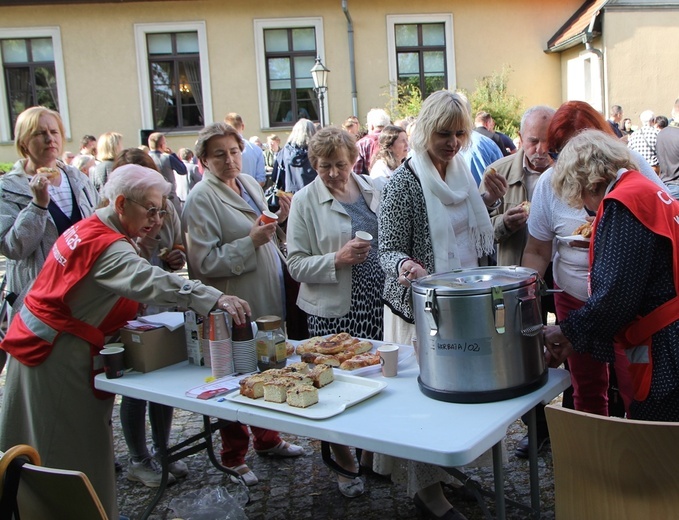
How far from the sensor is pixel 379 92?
15.8m

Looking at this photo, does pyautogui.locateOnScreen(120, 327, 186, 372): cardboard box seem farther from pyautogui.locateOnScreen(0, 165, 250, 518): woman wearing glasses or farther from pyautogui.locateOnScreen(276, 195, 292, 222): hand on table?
pyautogui.locateOnScreen(276, 195, 292, 222): hand on table

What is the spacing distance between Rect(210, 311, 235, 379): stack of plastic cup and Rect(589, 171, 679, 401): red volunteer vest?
1.29m

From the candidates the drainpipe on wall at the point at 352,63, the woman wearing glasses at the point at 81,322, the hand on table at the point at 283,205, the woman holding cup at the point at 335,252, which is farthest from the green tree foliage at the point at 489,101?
the woman wearing glasses at the point at 81,322

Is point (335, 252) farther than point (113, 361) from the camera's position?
Yes

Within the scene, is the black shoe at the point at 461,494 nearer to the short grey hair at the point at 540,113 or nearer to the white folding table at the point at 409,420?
the white folding table at the point at 409,420

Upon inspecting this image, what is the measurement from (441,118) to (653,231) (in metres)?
1.01

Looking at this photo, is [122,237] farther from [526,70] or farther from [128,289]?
[526,70]

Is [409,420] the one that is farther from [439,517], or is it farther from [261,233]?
[261,233]

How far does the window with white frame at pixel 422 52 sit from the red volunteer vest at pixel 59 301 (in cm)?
1391

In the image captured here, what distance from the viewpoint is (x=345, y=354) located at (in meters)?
2.57

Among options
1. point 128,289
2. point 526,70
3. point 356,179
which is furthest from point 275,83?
point 128,289

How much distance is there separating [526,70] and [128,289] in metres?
15.2

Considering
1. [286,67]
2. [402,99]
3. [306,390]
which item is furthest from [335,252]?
[286,67]

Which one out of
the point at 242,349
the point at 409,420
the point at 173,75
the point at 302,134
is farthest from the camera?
the point at 173,75
